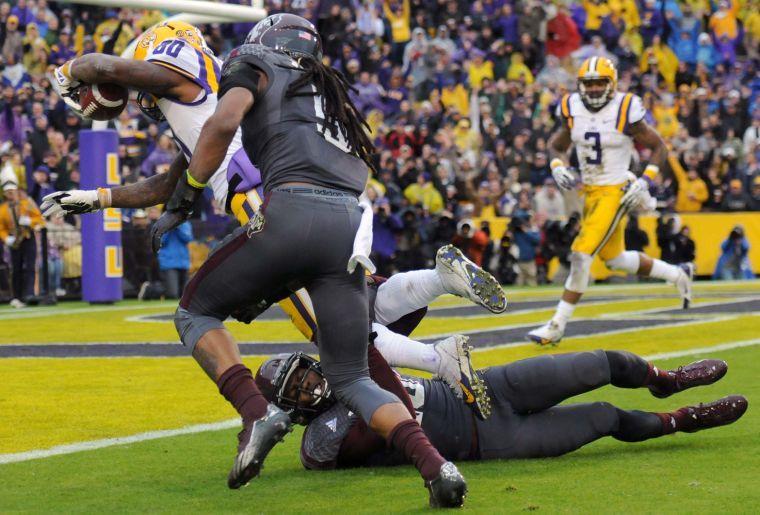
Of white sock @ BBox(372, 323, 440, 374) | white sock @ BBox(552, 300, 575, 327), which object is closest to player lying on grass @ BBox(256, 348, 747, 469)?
white sock @ BBox(372, 323, 440, 374)

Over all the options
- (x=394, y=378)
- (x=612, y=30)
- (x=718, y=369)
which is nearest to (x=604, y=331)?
(x=718, y=369)

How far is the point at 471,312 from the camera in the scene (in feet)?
43.3

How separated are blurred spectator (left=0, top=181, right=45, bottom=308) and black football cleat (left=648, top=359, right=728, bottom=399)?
11.2 metres

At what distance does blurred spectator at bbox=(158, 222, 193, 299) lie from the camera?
1627 centimetres

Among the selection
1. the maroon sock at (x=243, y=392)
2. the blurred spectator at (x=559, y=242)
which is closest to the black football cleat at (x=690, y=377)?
the maroon sock at (x=243, y=392)

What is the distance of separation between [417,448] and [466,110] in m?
16.7

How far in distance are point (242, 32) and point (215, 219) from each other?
407cm

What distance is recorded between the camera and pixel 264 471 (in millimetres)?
5523

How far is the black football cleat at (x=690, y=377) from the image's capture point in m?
5.57

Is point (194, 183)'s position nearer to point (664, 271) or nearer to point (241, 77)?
point (241, 77)

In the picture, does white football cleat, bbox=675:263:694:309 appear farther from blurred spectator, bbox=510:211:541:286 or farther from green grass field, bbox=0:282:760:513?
blurred spectator, bbox=510:211:541:286

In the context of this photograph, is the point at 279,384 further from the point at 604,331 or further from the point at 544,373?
the point at 604,331

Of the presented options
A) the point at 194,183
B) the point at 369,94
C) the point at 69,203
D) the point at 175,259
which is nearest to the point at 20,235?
the point at 175,259

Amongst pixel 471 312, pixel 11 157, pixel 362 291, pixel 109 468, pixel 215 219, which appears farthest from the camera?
pixel 215 219
